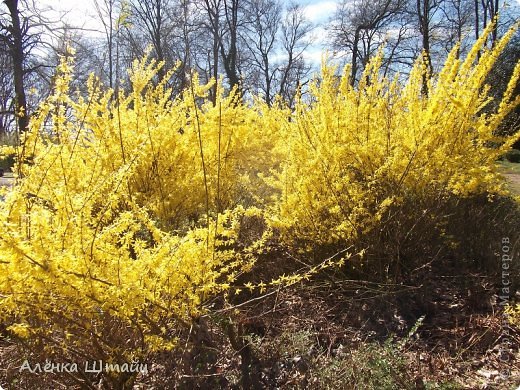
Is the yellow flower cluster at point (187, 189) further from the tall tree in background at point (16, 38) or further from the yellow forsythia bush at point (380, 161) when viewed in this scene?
the tall tree in background at point (16, 38)

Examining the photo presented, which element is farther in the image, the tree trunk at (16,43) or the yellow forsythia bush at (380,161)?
the tree trunk at (16,43)

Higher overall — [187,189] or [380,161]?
[380,161]

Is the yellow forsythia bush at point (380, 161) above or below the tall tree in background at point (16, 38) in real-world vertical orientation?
below

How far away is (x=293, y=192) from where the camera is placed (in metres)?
3.47

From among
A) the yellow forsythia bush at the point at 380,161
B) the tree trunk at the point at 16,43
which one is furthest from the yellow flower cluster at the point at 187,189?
the tree trunk at the point at 16,43

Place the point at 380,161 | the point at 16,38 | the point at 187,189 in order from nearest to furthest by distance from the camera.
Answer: the point at 380,161, the point at 187,189, the point at 16,38

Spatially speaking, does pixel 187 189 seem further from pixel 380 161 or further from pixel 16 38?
pixel 16 38

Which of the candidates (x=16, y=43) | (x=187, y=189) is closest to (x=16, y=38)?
(x=16, y=43)

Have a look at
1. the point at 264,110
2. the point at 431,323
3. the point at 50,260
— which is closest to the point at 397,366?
the point at 431,323

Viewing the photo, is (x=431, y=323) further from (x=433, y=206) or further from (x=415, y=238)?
(x=433, y=206)

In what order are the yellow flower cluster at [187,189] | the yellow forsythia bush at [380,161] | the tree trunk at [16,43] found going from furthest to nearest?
the tree trunk at [16,43] < the yellow forsythia bush at [380,161] < the yellow flower cluster at [187,189]

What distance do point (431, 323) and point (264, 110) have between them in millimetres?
3785

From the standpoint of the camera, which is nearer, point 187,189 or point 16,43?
point 187,189

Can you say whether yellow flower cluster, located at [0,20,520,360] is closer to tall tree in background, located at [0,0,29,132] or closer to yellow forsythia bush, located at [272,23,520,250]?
yellow forsythia bush, located at [272,23,520,250]
